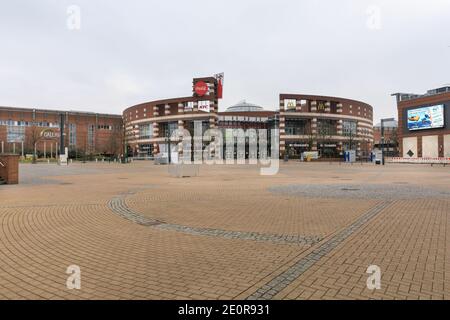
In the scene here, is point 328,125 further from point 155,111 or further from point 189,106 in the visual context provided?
point 155,111

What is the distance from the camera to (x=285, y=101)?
80875mm

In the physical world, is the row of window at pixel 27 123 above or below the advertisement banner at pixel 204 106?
below

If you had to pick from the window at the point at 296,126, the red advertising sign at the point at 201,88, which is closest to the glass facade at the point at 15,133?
the red advertising sign at the point at 201,88

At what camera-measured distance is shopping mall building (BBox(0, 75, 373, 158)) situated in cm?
8000

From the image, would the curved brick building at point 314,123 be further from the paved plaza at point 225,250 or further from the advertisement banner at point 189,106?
the paved plaza at point 225,250

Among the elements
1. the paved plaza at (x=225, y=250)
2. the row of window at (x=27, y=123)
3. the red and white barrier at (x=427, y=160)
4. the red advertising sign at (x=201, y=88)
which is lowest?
the paved plaza at (x=225, y=250)

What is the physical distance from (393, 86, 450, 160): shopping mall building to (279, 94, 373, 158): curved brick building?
1314cm

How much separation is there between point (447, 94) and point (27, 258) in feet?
239

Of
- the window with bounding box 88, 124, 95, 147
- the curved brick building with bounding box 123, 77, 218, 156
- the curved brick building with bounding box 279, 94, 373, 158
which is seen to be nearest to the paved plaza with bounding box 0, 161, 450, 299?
the curved brick building with bounding box 123, 77, 218, 156

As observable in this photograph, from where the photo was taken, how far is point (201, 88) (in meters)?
79.5

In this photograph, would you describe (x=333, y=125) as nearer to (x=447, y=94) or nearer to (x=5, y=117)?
(x=447, y=94)

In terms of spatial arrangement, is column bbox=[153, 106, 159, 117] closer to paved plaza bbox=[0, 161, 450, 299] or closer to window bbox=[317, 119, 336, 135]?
window bbox=[317, 119, 336, 135]

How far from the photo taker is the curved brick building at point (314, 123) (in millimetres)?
80500
